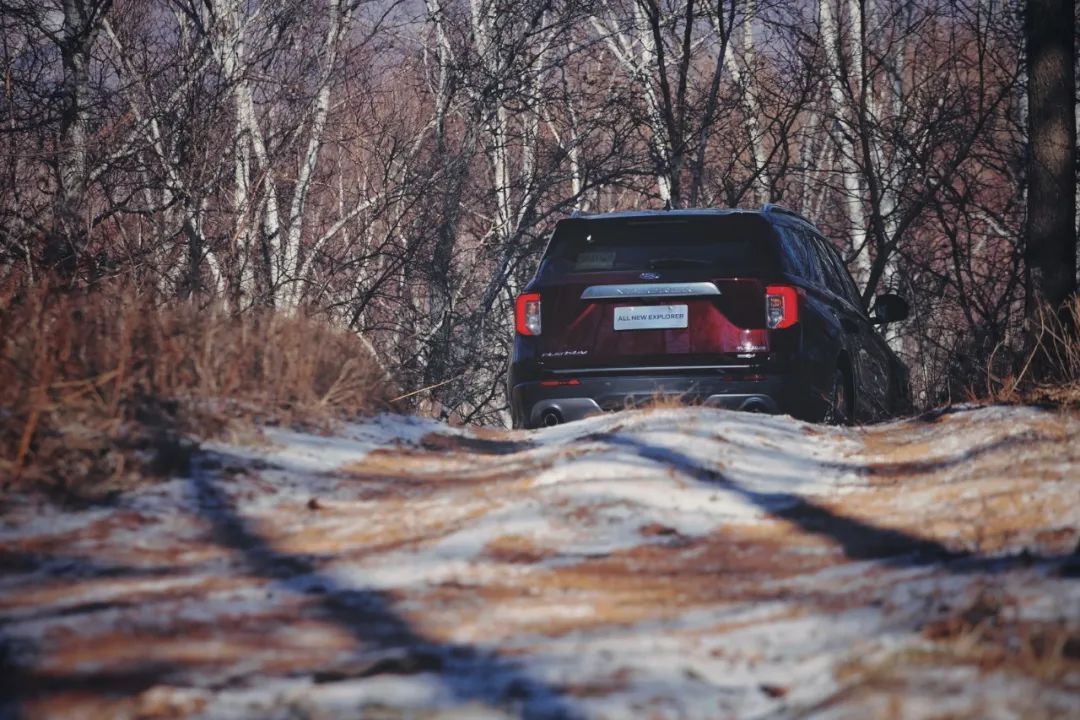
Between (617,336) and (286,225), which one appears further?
(286,225)

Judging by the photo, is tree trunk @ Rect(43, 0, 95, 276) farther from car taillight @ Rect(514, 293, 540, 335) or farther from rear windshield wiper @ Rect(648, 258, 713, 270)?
rear windshield wiper @ Rect(648, 258, 713, 270)

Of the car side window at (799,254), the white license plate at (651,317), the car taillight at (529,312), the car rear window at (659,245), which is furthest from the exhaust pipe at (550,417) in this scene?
the car side window at (799,254)

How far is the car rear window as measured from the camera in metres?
8.12

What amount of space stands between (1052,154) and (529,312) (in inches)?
239

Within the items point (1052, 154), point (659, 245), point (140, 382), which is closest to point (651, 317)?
point (659, 245)

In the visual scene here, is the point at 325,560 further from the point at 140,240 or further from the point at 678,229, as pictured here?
the point at 140,240

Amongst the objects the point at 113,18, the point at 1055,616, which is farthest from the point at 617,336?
the point at 113,18

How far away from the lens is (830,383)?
8.62 meters

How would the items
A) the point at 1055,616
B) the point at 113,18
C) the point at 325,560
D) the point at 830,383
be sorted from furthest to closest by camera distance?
the point at 113,18 → the point at 830,383 → the point at 325,560 → the point at 1055,616

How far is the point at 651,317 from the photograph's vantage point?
26.2ft

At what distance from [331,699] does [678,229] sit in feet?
18.5

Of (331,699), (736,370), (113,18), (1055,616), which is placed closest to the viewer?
(331,699)

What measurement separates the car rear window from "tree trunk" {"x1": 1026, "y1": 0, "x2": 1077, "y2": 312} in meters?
4.66

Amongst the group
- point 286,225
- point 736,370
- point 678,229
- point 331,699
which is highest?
point 286,225
